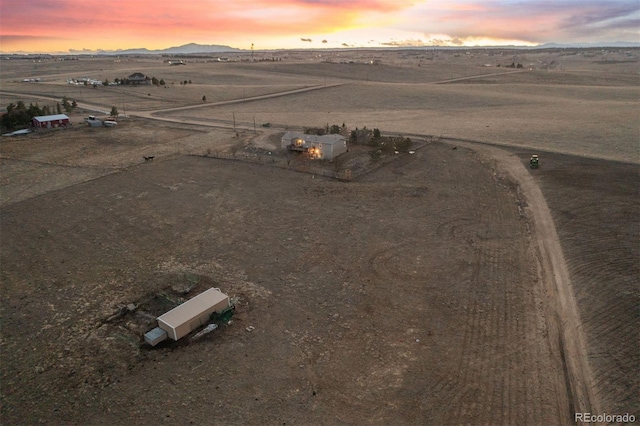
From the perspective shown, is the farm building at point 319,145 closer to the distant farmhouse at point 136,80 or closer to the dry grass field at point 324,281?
the dry grass field at point 324,281

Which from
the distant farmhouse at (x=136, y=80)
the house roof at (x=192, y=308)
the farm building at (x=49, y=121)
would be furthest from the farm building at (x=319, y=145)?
the distant farmhouse at (x=136, y=80)

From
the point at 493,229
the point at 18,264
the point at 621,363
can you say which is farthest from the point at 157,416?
the point at 493,229

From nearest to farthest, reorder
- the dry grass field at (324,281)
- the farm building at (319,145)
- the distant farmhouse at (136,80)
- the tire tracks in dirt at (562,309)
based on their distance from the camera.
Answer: the dry grass field at (324,281) < the tire tracks in dirt at (562,309) < the farm building at (319,145) < the distant farmhouse at (136,80)

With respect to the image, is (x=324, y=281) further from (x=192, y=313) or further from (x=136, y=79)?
(x=136, y=79)

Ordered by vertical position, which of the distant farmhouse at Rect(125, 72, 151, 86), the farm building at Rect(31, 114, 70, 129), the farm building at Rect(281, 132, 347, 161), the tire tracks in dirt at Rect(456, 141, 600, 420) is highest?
the distant farmhouse at Rect(125, 72, 151, 86)

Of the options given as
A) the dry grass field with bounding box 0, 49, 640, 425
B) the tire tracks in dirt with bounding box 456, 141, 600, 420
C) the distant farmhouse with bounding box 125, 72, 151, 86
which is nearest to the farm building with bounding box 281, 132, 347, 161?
the dry grass field with bounding box 0, 49, 640, 425

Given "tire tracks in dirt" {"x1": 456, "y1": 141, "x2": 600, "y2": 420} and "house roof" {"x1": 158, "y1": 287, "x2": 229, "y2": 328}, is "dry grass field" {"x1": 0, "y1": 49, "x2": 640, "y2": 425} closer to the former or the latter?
"tire tracks in dirt" {"x1": 456, "y1": 141, "x2": 600, "y2": 420}
